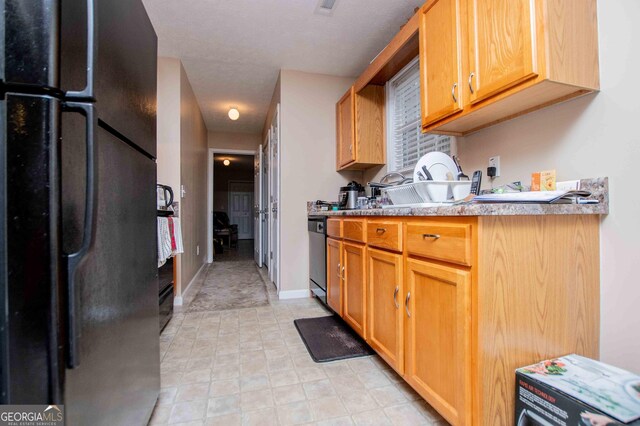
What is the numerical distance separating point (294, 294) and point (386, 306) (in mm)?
1718

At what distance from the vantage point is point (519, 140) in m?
1.45

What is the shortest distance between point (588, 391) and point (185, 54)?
3650mm

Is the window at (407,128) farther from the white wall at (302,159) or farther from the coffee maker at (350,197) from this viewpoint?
the white wall at (302,159)

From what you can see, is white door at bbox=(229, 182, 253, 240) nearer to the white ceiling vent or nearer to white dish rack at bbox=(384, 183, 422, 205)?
the white ceiling vent

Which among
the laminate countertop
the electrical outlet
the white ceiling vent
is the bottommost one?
the laminate countertop

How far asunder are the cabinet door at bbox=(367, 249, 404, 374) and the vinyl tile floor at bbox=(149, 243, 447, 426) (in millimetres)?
168

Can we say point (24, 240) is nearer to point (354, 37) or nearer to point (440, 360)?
point (440, 360)

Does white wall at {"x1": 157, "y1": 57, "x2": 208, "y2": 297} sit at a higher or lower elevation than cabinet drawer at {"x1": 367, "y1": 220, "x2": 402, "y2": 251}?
higher

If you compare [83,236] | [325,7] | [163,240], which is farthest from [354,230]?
[325,7]

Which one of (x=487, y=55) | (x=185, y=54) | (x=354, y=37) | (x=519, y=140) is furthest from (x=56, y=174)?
(x=185, y=54)

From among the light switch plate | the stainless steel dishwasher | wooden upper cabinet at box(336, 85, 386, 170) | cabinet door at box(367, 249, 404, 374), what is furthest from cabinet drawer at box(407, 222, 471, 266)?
wooden upper cabinet at box(336, 85, 386, 170)

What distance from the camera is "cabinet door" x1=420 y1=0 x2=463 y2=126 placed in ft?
4.79

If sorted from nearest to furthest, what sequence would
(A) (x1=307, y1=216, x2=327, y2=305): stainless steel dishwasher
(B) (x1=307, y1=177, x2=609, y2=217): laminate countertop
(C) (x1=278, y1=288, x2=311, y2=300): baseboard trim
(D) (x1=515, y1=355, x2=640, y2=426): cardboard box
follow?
(D) (x1=515, y1=355, x2=640, y2=426): cardboard box, (B) (x1=307, y1=177, x2=609, y2=217): laminate countertop, (A) (x1=307, y1=216, x2=327, y2=305): stainless steel dishwasher, (C) (x1=278, y1=288, x2=311, y2=300): baseboard trim

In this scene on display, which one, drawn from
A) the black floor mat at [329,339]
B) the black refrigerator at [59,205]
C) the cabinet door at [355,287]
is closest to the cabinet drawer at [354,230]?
the cabinet door at [355,287]
